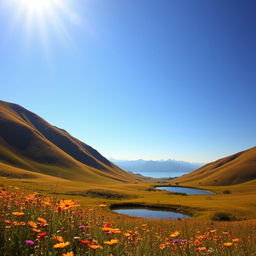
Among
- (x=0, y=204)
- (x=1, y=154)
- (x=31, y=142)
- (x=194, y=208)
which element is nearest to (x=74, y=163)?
(x=31, y=142)

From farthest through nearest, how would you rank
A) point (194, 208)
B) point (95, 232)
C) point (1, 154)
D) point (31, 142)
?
point (31, 142) < point (1, 154) < point (194, 208) < point (95, 232)

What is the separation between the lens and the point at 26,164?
145250mm

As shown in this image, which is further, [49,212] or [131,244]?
[49,212]

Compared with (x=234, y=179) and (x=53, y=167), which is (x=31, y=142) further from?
(x=234, y=179)

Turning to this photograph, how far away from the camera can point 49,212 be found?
630 cm

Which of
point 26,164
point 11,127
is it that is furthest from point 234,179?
point 11,127

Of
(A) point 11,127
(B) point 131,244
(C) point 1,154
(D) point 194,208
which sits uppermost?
(A) point 11,127

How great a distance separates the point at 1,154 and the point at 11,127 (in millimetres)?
43740

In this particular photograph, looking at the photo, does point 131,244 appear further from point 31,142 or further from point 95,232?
point 31,142

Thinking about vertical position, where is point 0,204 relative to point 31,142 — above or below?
below

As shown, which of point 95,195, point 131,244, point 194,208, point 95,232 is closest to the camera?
point 131,244

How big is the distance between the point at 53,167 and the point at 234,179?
398 feet

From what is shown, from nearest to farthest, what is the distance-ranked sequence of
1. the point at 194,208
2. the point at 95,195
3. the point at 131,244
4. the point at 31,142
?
the point at 131,244 < the point at 194,208 < the point at 95,195 < the point at 31,142

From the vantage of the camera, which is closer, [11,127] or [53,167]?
[53,167]
